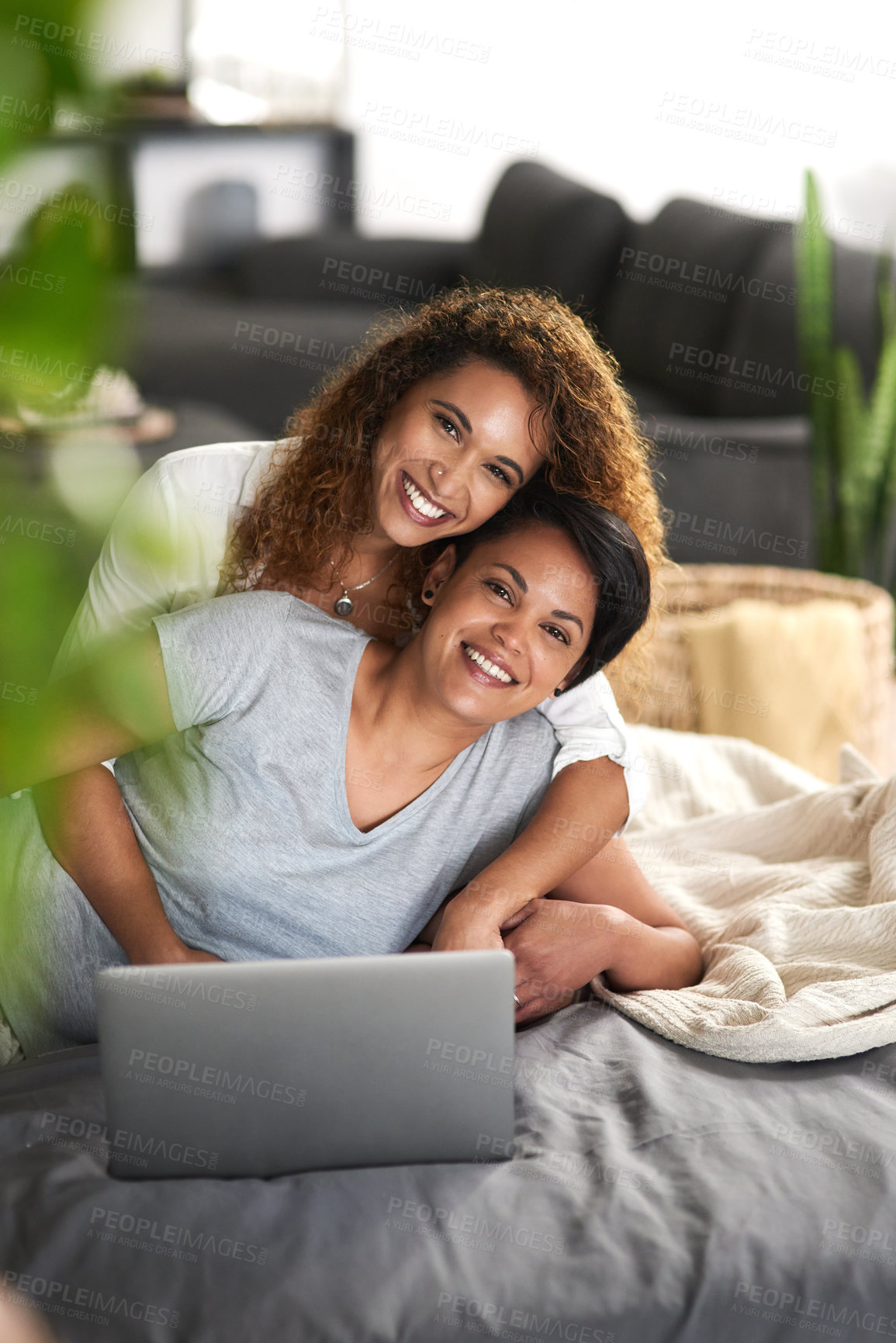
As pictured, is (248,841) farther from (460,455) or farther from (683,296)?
(683,296)

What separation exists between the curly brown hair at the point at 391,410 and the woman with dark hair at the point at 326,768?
0.34 ft

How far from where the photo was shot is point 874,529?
2.89 m

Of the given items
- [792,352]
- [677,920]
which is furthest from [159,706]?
[792,352]

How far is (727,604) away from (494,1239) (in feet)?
5.83

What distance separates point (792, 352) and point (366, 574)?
1.62 metres

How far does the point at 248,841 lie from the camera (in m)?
1.27

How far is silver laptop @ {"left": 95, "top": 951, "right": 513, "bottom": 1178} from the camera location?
0.91 metres

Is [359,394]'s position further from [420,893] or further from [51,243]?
[51,243]

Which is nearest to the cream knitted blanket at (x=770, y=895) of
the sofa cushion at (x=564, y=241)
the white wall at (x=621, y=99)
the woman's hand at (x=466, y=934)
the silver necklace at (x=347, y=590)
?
the woman's hand at (x=466, y=934)

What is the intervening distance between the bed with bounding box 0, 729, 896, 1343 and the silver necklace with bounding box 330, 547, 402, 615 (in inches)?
24.6

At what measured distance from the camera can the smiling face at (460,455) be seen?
1384 millimetres

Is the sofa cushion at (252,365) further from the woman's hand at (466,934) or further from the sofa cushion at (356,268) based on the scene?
the woman's hand at (466,934)

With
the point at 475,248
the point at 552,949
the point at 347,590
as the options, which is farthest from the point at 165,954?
the point at 475,248

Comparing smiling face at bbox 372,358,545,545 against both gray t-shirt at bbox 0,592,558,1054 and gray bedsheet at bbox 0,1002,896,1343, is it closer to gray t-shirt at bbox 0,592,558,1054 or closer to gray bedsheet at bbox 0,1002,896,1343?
gray t-shirt at bbox 0,592,558,1054
